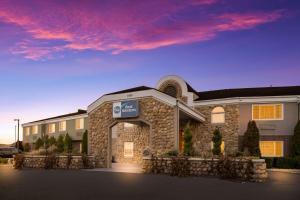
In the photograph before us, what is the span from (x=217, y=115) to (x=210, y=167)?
41.9ft

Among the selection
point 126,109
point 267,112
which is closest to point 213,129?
point 267,112

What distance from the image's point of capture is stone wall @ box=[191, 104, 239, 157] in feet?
104

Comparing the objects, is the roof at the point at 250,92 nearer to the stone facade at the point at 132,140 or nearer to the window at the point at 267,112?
the window at the point at 267,112

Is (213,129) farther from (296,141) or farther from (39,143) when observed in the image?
(39,143)

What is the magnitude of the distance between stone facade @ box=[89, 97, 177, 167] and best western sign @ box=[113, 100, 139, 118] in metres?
0.38

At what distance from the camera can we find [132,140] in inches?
1405

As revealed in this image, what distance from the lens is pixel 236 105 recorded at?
1256 inches

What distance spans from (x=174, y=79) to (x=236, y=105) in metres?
6.68

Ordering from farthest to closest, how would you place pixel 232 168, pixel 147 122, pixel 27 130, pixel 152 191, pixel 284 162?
pixel 27 130 < pixel 284 162 < pixel 147 122 < pixel 232 168 < pixel 152 191

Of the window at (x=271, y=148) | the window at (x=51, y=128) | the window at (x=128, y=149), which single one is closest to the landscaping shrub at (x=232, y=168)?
the window at (x=271, y=148)

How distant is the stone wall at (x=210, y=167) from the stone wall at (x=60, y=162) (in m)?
5.91

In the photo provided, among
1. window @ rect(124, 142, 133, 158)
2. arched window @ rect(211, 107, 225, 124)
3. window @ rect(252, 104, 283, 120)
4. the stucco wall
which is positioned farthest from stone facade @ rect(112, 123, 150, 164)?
window @ rect(252, 104, 283, 120)

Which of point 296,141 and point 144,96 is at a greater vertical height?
point 144,96

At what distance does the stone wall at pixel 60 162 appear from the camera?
1079 inches
